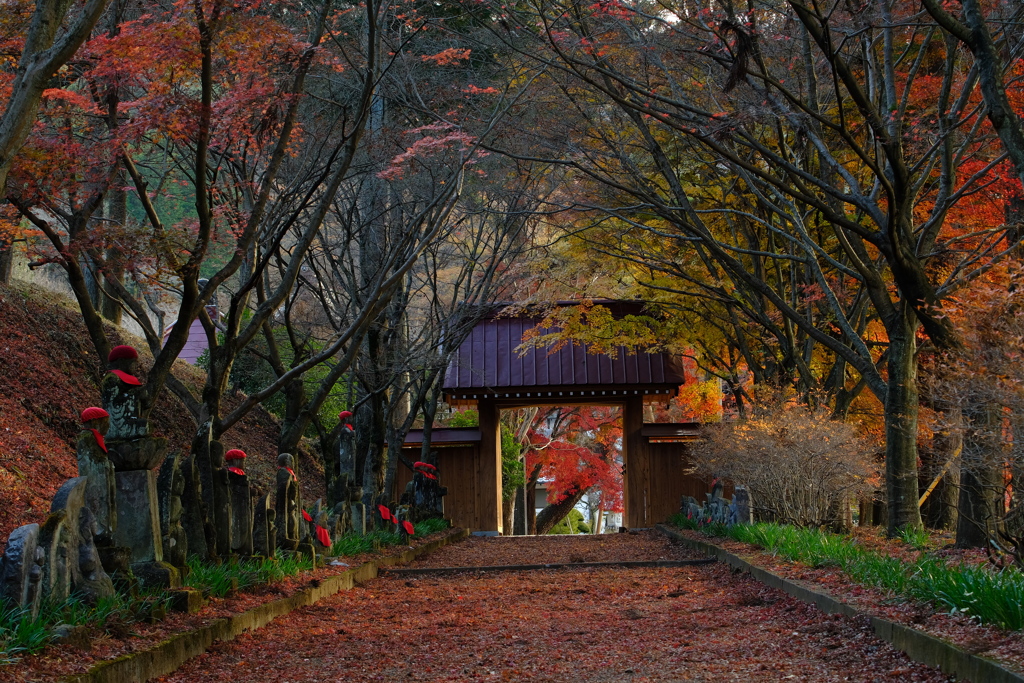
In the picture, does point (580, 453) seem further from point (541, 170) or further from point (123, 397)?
point (123, 397)

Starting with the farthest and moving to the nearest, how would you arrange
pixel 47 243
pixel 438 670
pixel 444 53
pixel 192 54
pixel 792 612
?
pixel 47 243
pixel 444 53
pixel 192 54
pixel 792 612
pixel 438 670

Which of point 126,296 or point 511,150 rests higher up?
point 511,150

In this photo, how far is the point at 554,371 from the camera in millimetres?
21750

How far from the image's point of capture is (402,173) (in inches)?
512

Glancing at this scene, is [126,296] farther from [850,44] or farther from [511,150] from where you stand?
[850,44]

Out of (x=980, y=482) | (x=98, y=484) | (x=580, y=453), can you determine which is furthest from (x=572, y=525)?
(x=98, y=484)

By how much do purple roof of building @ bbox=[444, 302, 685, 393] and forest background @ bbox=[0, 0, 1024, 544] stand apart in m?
2.71

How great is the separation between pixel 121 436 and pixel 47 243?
818cm

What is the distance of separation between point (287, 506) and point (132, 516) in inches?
123

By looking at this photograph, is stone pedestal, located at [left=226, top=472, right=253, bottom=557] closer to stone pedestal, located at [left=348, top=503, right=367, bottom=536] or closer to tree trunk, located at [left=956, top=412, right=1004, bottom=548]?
stone pedestal, located at [left=348, top=503, right=367, bottom=536]

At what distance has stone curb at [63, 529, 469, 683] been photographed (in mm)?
4430

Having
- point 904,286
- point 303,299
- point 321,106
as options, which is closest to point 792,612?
point 904,286

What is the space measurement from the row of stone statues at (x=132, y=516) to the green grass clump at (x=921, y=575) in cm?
475

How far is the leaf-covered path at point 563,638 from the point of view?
5449mm
